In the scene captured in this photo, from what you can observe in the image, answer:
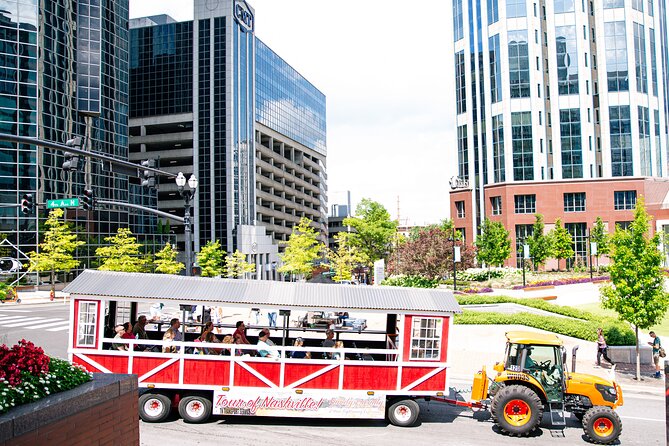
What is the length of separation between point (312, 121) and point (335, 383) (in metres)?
102

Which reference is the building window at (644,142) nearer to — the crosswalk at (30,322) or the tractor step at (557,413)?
the tractor step at (557,413)

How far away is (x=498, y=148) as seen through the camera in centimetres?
6838

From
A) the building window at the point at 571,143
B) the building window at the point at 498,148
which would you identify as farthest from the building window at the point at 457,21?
the building window at the point at 571,143

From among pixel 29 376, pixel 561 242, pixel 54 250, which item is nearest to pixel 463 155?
pixel 561 242

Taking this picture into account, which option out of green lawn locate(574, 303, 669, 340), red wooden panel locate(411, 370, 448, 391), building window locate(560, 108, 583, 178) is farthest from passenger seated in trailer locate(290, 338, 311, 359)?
building window locate(560, 108, 583, 178)

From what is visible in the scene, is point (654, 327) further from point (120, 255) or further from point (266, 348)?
point (120, 255)

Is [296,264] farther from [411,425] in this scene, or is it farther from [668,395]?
[668,395]

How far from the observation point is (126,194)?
67875mm

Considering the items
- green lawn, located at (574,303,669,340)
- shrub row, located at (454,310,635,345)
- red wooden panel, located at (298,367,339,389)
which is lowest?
green lawn, located at (574,303,669,340)

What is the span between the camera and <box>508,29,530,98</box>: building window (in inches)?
2613

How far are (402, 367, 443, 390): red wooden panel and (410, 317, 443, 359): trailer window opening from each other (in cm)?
29

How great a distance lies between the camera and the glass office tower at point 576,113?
6550cm

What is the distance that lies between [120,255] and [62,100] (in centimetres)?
1776

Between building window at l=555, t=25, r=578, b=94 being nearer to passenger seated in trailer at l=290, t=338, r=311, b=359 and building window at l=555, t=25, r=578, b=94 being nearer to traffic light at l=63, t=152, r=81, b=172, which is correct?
passenger seated in trailer at l=290, t=338, r=311, b=359
